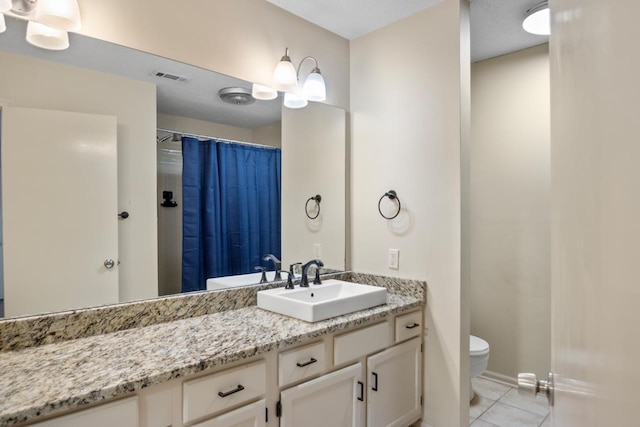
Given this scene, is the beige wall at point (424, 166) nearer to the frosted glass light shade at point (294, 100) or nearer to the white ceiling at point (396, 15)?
the white ceiling at point (396, 15)

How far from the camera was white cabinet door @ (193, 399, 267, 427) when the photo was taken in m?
1.23

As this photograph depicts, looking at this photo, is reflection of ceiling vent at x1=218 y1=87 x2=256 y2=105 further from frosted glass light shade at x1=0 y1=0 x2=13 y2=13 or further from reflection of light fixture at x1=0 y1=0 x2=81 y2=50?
frosted glass light shade at x1=0 y1=0 x2=13 y2=13

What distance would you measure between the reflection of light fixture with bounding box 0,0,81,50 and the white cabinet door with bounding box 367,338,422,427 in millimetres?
1945

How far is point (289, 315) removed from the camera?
1705 millimetres

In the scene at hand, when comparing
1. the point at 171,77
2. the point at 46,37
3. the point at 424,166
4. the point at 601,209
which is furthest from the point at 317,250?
the point at 601,209

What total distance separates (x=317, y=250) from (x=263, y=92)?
1067mm

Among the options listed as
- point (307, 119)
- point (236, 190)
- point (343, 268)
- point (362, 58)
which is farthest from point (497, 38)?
point (236, 190)

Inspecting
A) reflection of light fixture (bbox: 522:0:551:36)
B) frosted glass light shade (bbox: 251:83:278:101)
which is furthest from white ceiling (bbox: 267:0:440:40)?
reflection of light fixture (bbox: 522:0:551:36)

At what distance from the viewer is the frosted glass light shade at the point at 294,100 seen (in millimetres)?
2180

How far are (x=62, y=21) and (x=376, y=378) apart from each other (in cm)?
207

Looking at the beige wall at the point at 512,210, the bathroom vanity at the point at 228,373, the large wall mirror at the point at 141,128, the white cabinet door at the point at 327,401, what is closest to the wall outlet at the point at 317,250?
the large wall mirror at the point at 141,128

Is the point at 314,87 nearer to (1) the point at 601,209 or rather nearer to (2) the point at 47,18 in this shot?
(2) the point at 47,18

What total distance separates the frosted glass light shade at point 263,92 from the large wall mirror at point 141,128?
31 millimetres

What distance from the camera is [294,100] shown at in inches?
87.3
